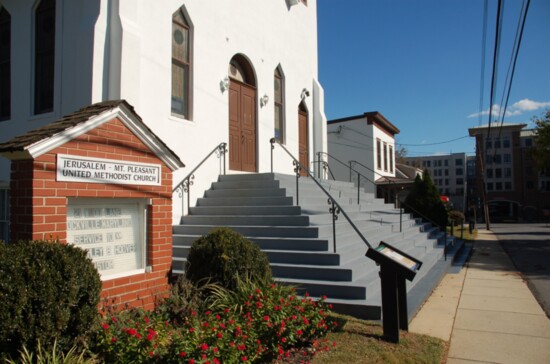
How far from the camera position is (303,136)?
15484 mm

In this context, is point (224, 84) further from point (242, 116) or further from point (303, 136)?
point (303, 136)

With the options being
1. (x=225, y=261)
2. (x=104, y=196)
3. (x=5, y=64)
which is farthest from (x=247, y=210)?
(x=5, y=64)

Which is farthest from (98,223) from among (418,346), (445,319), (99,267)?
(445,319)

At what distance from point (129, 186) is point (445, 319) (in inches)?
185

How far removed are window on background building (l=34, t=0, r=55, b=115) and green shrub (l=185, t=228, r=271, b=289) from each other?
4.94 m

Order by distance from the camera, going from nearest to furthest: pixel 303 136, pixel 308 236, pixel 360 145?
pixel 308 236 < pixel 303 136 < pixel 360 145

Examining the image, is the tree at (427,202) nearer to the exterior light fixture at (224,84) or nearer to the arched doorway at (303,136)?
the arched doorway at (303,136)

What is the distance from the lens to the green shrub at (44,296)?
3377mm

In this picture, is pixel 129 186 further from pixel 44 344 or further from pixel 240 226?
pixel 240 226

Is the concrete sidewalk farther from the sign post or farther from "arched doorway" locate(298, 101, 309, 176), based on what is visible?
"arched doorway" locate(298, 101, 309, 176)

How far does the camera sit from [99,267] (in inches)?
Result: 192

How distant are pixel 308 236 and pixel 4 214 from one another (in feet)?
15.7

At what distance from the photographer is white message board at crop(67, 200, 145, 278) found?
15.5 ft

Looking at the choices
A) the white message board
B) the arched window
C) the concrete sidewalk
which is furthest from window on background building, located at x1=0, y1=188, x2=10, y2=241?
the concrete sidewalk
